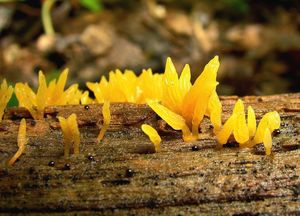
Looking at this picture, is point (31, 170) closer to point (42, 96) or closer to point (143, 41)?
point (42, 96)

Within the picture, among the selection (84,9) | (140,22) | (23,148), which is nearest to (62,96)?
(23,148)

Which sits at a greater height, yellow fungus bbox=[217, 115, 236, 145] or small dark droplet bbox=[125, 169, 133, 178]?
yellow fungus bbox=[217, 115, 236, 145]

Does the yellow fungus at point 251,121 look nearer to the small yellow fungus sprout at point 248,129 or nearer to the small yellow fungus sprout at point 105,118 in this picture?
the small yellow fungus sprout at point 248,129

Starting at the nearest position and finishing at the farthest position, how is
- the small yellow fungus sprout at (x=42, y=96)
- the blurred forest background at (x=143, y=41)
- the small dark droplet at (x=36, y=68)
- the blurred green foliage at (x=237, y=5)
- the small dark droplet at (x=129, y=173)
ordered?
the small dark droplet at (x=129, y=173) < the small yellow fungus sprout at (x=42, y=96) < the blurred forest background at (x=143, y=41) < the small dark droplet at (x=36, y=68) < the blurred green foliage at (x=237, y=5)

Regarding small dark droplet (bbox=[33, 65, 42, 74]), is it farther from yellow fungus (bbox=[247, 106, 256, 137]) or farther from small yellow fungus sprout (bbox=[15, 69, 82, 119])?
yellow fungus (bbox=[247, 106, 256, 137])

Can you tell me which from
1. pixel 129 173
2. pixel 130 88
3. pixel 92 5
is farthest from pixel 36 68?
pixel 129 173

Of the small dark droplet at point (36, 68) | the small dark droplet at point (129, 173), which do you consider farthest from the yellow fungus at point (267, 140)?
the small dark droplet at point (36, 68)

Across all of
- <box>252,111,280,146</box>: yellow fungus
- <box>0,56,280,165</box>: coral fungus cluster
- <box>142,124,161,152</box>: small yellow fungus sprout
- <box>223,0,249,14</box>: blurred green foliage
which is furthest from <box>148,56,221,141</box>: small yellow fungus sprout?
<box>223,0,249,14</box>: blurred green foliage
